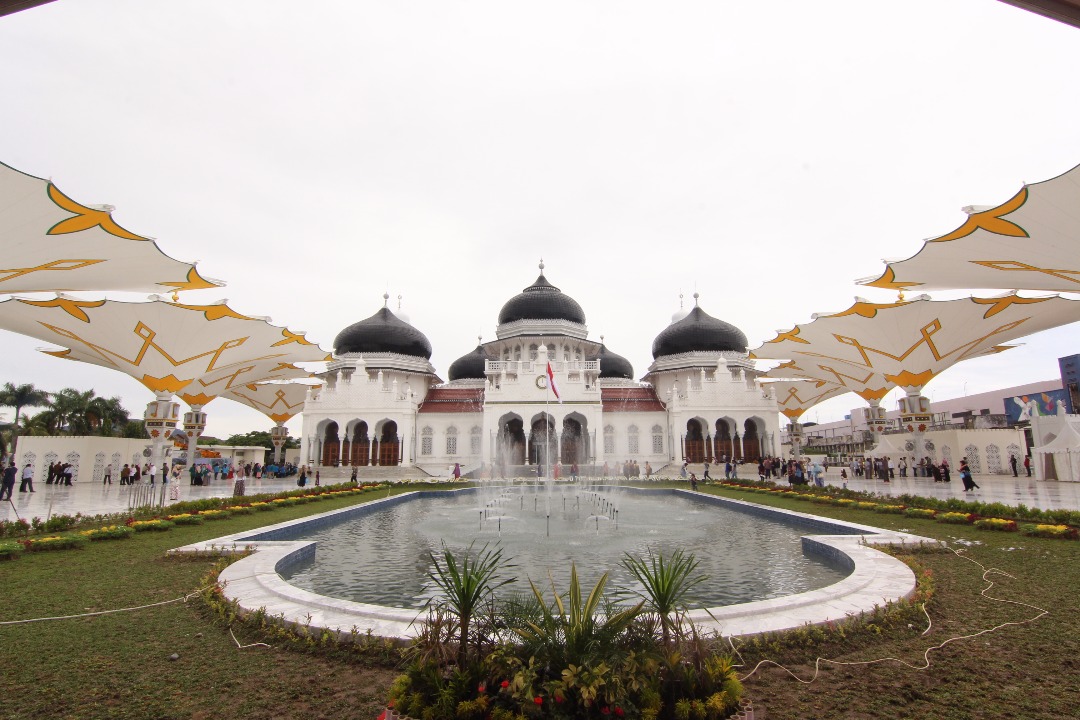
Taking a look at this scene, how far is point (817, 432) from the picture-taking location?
296 feet

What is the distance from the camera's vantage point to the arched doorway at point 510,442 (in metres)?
37.4

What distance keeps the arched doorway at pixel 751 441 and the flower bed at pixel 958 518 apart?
27152 mm

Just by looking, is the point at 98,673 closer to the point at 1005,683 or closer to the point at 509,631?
the point at 509,631

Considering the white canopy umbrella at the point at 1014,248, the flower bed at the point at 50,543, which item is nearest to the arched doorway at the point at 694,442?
the white canopy umbrella at the point at 1014,248

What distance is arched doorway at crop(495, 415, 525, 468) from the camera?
3738cm

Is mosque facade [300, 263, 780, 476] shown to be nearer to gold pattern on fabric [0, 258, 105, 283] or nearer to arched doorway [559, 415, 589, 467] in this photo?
arched doorway [559, 415, 589, 467]

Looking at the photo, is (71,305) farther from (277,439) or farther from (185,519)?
(277,439)

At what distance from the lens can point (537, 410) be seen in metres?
36.8

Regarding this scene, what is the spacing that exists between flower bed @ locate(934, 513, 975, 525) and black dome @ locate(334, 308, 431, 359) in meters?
37.5

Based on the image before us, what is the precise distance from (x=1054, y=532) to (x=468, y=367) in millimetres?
40731

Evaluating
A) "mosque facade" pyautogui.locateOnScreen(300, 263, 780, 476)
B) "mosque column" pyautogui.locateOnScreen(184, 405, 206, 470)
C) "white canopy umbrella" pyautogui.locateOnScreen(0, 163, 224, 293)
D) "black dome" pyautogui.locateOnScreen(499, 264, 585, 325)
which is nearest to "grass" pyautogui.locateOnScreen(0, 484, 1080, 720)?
"white canopy umbrella" pyautogui.locateOnScreen(0, 163, 224, 293)

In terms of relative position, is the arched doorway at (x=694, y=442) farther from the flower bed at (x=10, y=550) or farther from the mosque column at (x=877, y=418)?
the flower bed at (x=10, y=550)

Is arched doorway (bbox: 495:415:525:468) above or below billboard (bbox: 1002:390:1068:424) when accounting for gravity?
below

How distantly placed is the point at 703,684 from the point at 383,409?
37.0 meters
